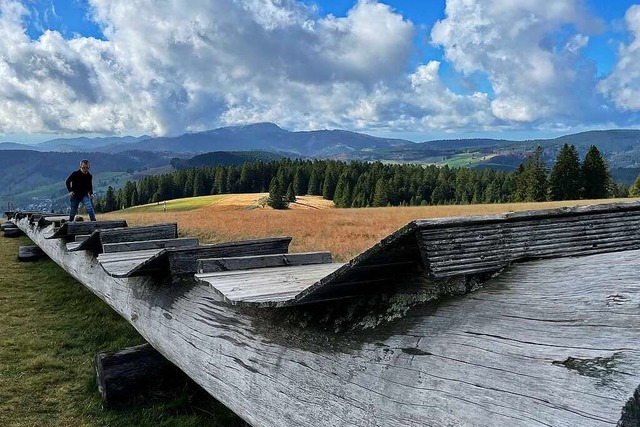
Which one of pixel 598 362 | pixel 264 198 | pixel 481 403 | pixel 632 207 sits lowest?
pixel 264 198

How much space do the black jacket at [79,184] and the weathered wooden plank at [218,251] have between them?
11849 mm

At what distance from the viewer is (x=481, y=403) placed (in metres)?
1.62

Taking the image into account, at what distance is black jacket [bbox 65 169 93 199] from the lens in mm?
14183

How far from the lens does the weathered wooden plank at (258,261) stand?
11.4 feet

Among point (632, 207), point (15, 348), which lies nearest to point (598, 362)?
point (632, 207)

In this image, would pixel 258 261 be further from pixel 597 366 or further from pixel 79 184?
pixel 79 184

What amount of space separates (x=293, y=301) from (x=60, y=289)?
350 inches

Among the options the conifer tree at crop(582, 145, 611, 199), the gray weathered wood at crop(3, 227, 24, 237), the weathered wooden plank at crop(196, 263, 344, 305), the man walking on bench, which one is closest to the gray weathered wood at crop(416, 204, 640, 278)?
the weathered wooden plank at crop(196, 263, 344, 305)

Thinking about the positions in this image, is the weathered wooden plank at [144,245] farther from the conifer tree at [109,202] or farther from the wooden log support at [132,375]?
the conifer tree at [109,202]

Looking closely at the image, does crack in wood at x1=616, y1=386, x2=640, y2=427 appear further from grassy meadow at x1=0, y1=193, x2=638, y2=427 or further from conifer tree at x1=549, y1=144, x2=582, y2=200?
conifer tree at x1=549, y1=144, x2=582, y2=200

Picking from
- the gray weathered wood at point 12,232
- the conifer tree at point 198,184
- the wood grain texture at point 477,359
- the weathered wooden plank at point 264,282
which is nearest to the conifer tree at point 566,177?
the gray weathered wood at point 12,232

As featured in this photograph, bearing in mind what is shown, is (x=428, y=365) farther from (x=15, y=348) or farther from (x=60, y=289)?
(x=60, y=289)

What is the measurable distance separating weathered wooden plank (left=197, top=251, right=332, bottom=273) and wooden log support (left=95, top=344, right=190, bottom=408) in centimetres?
167

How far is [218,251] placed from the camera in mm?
3971
